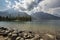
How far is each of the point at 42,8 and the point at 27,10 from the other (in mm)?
192

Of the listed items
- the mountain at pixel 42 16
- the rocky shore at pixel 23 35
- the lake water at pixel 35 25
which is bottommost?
the rocky shore at pixel 23 35

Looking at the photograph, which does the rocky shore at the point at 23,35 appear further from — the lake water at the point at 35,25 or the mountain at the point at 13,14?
the mountain at the point at 13,14

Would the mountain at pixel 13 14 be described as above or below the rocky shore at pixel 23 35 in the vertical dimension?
above

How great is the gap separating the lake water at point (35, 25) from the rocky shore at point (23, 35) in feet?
0.17

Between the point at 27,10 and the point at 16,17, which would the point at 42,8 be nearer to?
the point at 27,10

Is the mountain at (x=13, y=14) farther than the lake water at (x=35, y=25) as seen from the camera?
Yes

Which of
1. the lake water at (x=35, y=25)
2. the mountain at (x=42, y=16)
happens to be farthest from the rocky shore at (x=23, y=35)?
the mountain at (x=42, y=16)

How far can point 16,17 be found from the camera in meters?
1.35

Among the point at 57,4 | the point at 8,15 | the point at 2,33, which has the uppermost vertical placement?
the point at 57,4

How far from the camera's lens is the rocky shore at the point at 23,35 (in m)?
1.20

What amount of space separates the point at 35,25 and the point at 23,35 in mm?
193

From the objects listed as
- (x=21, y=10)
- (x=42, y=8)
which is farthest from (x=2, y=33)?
(x=42, y=8)

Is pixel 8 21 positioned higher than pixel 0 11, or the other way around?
pixel 0 11

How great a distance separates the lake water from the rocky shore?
52 mm
